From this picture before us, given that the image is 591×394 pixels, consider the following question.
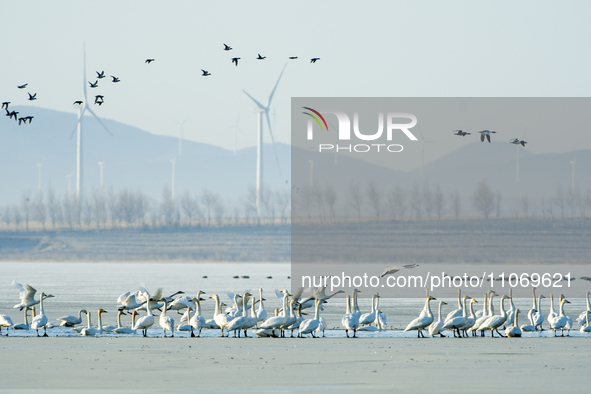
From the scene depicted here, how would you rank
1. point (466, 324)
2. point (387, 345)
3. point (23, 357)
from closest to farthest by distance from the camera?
point (23, 357)
point (387, 345)
point (466, 324)

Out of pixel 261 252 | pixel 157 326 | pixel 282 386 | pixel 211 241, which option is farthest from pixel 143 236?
pixel 282 386

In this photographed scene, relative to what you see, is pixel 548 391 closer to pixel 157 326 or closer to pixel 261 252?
pixel 157 326

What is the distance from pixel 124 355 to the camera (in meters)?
20.6

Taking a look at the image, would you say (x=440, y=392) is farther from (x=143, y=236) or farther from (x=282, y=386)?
(x=143, y=236)

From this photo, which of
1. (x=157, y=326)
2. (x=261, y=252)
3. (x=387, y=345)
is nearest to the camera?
(x=387, y=345)

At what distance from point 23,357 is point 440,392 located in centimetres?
938

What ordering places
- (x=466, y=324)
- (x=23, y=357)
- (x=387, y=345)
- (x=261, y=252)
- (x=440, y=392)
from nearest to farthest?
(x=440, y=392) → (x=23, y=357) → (x=387, y=345) → (x=466, y=324) → (x=261, y=252)

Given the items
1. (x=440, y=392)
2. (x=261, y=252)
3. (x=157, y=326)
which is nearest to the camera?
(x=440, y=392)

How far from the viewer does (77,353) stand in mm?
20938

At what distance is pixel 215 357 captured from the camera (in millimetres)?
20375

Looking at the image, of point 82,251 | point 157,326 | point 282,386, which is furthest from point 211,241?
point 282,386

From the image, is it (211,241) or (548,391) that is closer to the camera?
(548,391)

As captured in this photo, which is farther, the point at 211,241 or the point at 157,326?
the point at 211,241

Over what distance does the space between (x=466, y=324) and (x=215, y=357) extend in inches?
333
